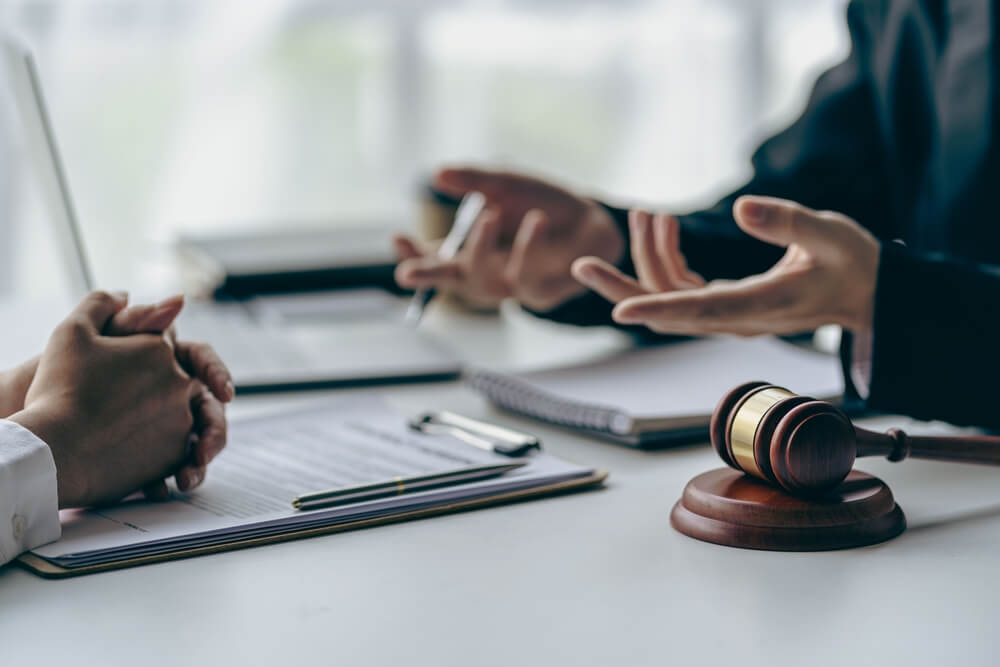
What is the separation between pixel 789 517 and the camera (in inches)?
23.9

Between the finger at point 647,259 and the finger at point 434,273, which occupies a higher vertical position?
the finger at point 647,259

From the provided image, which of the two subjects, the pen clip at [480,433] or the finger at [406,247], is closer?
the pen clip at [480,433]

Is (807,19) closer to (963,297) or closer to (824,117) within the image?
(824,117)

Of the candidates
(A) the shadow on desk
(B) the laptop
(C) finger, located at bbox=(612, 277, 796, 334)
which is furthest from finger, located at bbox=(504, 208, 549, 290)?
(A) the shadow on desk

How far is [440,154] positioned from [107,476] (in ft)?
7.75

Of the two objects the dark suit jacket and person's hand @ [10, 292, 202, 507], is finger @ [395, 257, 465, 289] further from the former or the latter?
person's hand @ [10, 292, 202, 507]

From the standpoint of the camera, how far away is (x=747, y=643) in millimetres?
493

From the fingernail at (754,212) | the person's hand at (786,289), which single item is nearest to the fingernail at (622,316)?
the person's hand at (786,289)

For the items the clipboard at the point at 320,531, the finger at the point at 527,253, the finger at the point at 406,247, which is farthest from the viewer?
the finger at the point at 406,247

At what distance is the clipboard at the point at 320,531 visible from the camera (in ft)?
1.96

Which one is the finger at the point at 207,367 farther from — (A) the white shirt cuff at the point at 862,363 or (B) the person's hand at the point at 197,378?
(A) the white shirt cuff at the point at 862,363

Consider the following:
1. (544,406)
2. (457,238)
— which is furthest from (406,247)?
(544,406)

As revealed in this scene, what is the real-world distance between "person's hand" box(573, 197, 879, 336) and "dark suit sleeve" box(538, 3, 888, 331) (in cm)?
33

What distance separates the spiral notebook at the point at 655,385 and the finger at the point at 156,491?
333 mm
